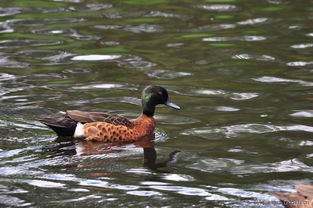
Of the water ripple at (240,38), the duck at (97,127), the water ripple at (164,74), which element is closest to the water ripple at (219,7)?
the water ripple at (240,38)

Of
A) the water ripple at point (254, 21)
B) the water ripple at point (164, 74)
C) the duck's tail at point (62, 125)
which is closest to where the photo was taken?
the duck's tail at point (62, 125)

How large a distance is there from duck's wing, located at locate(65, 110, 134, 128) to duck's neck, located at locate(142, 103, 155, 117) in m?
0.36

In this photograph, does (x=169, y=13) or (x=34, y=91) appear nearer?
(x=34, y=91)

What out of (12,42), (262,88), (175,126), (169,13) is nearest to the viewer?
(175,126)

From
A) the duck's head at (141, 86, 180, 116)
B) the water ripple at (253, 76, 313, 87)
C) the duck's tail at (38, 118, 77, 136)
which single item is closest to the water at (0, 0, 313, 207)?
the water ripple at (253, 76, 313, 87)

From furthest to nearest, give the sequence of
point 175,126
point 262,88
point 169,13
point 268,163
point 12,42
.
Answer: point 169,13 < point 12,42 < point 262,88 < point 175,126 < point 268,163

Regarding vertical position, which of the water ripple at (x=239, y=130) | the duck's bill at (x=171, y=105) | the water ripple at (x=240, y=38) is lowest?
the water ripple at (x=239, y=130)

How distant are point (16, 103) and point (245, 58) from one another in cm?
402

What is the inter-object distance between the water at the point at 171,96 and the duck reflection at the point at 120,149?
0.07 ft

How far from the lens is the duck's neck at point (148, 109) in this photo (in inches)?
412

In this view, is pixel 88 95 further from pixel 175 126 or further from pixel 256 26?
pixel 256 26

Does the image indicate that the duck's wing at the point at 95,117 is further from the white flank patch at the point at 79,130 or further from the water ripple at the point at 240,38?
the water ripple at the point at 240,38

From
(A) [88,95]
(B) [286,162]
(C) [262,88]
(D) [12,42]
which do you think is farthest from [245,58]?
(B) [286,162]

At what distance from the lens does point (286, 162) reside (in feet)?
29.0
